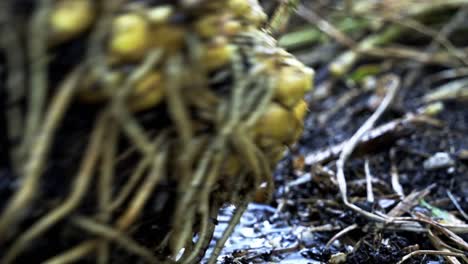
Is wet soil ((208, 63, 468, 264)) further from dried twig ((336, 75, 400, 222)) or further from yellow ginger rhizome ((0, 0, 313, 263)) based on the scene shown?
yellow ginger rhizome ((0, 0, 313, 263))

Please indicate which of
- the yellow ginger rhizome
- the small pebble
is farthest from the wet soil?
the yellow ginger rhizome

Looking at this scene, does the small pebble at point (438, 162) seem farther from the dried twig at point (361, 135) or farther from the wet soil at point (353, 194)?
the dried twig at point (361, 135)

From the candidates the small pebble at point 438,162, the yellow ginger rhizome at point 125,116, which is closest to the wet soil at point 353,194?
the small pebble at point 438,162

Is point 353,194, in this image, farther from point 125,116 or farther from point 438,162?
point 125,116

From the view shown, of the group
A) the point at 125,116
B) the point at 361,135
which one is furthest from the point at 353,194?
the point at 125,116

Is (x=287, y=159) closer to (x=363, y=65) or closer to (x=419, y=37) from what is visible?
(x=363, y=65)

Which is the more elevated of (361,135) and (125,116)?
(125,116)

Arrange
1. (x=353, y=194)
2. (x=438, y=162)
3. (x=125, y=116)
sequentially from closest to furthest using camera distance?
(x=125, y=116) → (x=353, y=194) → (x=438, y=162)

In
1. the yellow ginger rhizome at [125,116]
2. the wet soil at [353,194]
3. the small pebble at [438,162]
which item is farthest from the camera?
the small pebble at [438,162]

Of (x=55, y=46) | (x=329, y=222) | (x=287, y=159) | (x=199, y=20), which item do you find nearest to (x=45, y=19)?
(x=55, y=46)
